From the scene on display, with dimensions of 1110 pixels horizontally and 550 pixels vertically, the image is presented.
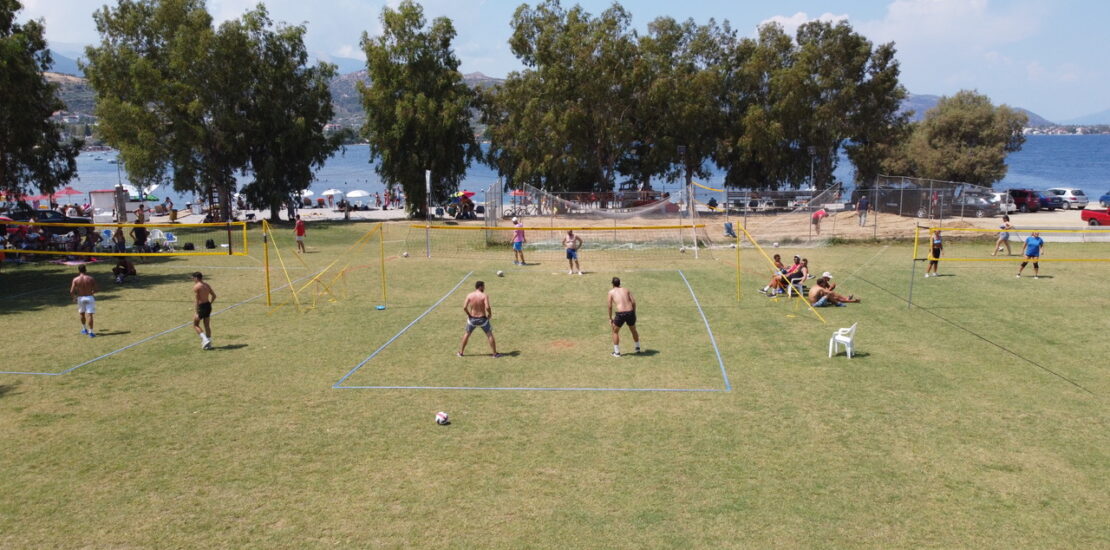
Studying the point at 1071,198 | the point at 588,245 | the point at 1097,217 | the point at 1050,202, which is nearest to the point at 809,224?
the point at 588,245

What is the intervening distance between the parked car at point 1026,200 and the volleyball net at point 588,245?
29691mm

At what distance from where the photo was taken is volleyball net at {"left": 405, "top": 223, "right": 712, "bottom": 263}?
31375 mm

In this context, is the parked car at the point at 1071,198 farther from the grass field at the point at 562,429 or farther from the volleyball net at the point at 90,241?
the volleyball net at the point at 90,241

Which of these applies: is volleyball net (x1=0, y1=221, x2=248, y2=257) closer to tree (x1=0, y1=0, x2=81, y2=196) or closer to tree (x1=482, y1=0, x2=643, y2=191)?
tree (x1=0, y1=0, x2=81, y2=196)

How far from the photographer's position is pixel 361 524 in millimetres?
8609

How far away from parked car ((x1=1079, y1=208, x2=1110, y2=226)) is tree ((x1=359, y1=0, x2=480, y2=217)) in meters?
35.0

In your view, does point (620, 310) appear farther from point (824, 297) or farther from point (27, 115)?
point (27, 115)

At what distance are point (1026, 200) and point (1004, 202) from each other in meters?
5.10

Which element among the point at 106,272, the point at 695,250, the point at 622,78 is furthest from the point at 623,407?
the point at 622,78

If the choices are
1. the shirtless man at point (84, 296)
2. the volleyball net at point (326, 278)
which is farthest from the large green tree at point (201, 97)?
the shirtless man at point (84, 296)

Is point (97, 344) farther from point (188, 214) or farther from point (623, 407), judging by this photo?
point (188, 214)

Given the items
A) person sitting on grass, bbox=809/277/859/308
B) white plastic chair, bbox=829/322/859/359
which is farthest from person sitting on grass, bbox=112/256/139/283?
white plastic chair, bbox=829/322/859/359

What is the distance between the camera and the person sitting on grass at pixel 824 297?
20.4 meters

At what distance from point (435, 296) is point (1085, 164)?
19468 centimetres
